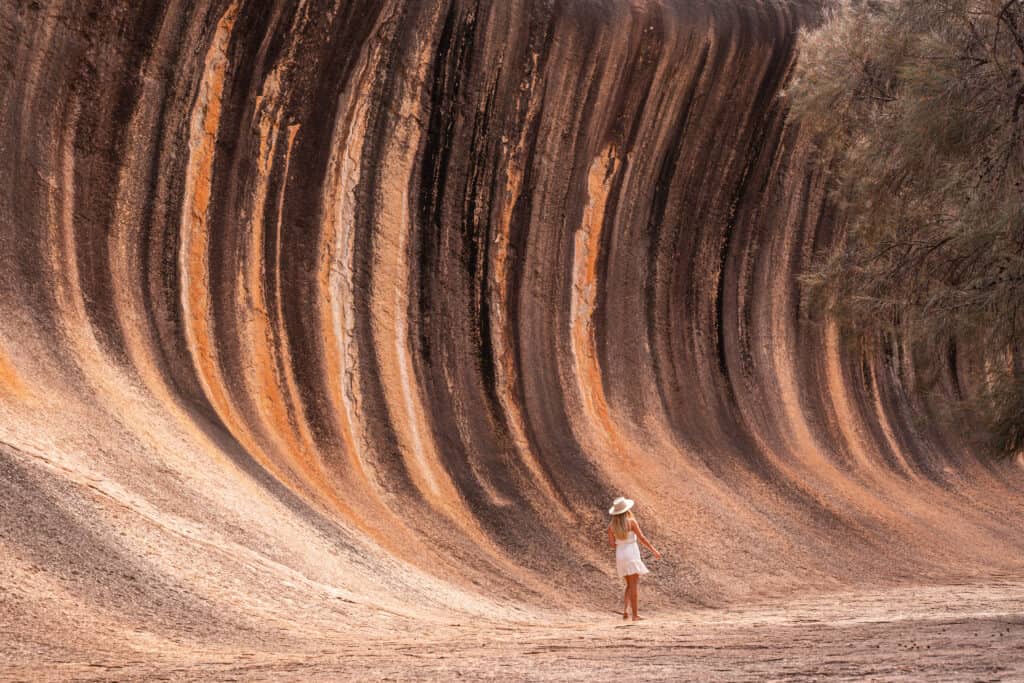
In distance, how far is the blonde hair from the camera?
11703 millimetres

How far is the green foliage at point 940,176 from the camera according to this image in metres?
11.3

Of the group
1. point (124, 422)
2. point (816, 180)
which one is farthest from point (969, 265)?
point (816, 180)

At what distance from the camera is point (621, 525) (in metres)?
11.7

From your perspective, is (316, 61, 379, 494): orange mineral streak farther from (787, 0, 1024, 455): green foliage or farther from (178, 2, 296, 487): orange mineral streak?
(787, 0, 1024, 455): green foliage

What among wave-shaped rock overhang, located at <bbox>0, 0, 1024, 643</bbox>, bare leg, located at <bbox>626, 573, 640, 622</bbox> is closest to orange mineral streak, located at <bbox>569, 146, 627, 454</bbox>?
wave-shaped rock overhang, located at <bbox>0, 0, 1024, 643</bbox>

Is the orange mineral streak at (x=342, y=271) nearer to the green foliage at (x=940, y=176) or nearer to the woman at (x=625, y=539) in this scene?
the woman at (x=625, y=539)

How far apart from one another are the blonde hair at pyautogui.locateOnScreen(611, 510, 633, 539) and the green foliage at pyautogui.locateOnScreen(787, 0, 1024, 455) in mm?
3422

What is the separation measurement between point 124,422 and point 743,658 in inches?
299

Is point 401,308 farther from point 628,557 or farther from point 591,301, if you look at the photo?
point 628,557

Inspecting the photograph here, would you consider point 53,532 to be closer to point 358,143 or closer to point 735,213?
point 358,143

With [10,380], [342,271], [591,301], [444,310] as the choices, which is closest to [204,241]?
[342,271]

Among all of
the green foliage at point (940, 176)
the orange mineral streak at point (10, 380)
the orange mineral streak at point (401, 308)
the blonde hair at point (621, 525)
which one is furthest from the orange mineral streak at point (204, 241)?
the green foliage at point (940, 176)

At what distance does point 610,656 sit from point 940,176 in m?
6.86

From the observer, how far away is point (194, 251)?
1602 cm
